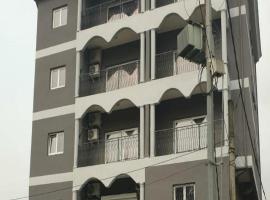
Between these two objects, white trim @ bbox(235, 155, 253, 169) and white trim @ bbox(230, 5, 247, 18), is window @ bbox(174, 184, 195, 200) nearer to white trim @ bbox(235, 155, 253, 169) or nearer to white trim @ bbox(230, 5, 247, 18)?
white trim @ bbox(235, 155, 253, 169)

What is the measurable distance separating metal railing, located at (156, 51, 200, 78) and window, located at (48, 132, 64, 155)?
5521 mm

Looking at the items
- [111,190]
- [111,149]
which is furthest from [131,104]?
[111,190]

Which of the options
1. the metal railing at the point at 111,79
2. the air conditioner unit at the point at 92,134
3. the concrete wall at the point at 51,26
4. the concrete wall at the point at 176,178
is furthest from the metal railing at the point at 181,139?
the concrete wall at the point at 51,26

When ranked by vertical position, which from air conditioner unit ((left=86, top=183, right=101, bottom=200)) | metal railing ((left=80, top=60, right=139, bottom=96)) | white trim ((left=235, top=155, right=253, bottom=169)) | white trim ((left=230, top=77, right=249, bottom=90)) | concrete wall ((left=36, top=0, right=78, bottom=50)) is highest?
concrete wall ((left=36, top=0, right=78, bottom=50))

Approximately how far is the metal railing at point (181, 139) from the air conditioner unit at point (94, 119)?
10.6 ft

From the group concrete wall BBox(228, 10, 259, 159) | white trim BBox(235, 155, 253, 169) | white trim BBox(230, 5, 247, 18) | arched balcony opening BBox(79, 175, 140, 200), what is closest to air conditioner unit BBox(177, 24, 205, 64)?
white trim BBox(235, 155, 253, 169)

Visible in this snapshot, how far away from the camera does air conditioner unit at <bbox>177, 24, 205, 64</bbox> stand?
618 inches

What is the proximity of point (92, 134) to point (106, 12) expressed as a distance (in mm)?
6298

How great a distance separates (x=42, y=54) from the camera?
103 ft

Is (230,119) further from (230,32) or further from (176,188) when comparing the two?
(230,32)

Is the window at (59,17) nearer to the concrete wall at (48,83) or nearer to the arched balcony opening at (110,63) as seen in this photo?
the concrete wall at (48,83)

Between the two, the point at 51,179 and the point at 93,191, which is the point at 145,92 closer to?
the point at 93,191

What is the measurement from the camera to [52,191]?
28.2 meters

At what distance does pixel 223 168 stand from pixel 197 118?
11.0 feet
